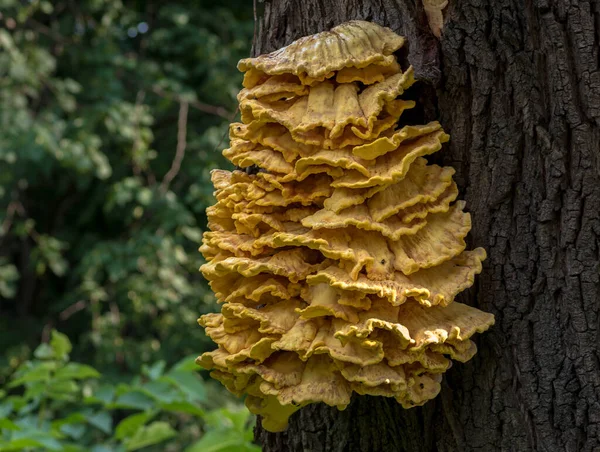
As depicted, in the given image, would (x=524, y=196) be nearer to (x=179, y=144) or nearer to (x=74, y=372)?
(x=74, y=372)

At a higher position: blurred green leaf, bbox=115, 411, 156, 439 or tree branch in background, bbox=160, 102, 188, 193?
tree branch in background, bbox=160, 102, 188, 193

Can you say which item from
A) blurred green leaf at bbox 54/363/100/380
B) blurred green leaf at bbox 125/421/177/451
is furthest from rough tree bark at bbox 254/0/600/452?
blurred green leaf at bbox 54/363/100/380

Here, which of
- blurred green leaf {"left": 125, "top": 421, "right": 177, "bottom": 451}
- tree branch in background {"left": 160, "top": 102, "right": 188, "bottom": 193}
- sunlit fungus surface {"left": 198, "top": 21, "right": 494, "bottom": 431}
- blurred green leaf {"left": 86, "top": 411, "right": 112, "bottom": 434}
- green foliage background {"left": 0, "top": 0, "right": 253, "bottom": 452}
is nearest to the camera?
sunlit fungus surface {"left": 198, "top": 21, "right": 494, "bottom": 431}

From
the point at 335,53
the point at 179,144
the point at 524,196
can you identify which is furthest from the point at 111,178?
the point at 524,196

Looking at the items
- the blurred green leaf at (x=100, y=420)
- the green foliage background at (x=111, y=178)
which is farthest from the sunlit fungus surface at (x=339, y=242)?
the green foliage background at (x=111, y=178)

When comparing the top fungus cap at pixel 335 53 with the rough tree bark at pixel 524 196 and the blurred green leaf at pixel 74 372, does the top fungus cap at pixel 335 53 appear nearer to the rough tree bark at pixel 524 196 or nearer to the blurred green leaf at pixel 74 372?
the rough tree bark at pixel 524 196

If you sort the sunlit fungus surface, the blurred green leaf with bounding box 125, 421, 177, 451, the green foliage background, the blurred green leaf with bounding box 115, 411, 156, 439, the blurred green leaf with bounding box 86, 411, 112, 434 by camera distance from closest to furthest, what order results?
the sunlit fungus surface → the blurred green leaf with bounding box 125, 421, 177, 451 → the blurred green leaf with bounding box 115, 411, 156, 439 → the blurred green leaf with bounding box 86, 411, 112, 434 → the green foliage background

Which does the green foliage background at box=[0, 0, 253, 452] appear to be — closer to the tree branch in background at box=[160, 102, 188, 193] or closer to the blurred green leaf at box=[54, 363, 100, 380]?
the tree branch in background at box=[160, 102, 188, 193]

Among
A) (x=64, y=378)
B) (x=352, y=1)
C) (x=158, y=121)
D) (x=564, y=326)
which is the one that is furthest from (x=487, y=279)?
(x=158, y=121)
